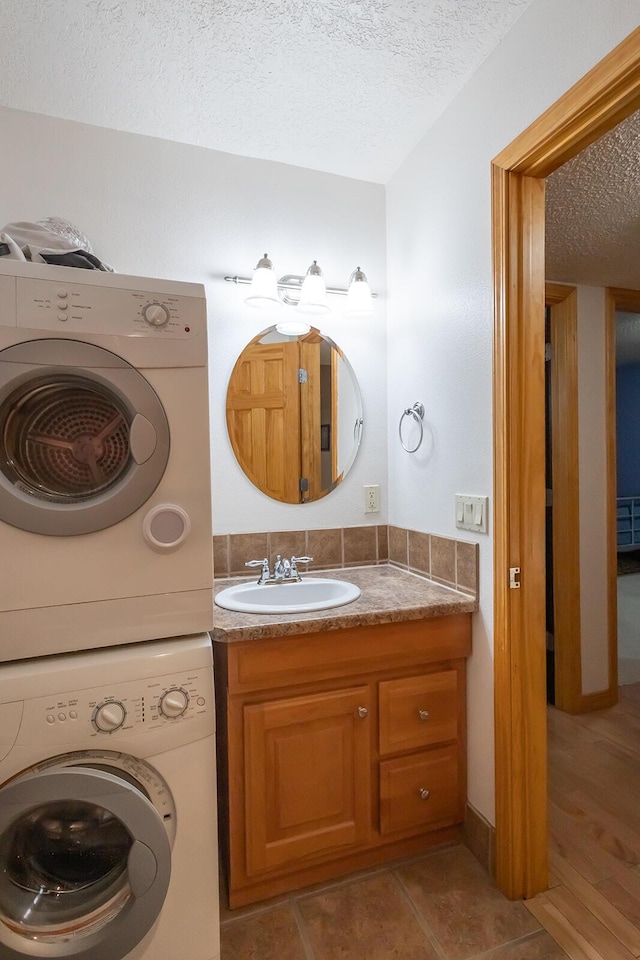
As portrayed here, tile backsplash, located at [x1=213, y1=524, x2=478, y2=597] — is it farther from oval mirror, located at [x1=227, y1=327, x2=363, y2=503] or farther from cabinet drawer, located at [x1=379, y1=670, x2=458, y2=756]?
cabinet drawer, located at [x1=379, y1=670, x2=458, y2=756]

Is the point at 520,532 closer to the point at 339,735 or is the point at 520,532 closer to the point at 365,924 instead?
the point at 339,735

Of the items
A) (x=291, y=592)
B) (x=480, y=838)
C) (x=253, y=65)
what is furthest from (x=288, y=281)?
(x=480, y=838)

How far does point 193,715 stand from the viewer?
1146mm

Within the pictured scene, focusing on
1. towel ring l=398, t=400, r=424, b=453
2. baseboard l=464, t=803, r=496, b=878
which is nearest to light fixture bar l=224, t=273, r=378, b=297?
towel ring l=398, t=400, r=424, b=453

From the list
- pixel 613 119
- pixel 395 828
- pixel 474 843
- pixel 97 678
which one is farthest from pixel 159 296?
pixel 474 843

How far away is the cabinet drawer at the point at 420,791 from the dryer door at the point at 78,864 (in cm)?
75

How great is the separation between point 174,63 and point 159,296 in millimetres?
904

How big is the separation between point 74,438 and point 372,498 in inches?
51.1

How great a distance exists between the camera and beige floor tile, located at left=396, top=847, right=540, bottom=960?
1.33 m

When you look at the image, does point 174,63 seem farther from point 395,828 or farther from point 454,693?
point 395,828

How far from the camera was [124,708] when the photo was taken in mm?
1086

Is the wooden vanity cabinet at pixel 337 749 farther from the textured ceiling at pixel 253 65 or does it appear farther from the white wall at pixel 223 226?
the textured ceiling at pixel 253 65

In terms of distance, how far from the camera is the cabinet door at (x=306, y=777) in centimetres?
142

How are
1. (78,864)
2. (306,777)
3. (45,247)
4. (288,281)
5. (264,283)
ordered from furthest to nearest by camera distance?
1. (288,281)
2. (264,283)
3. (306,777)
4. (45,247)
5. (78,864)
